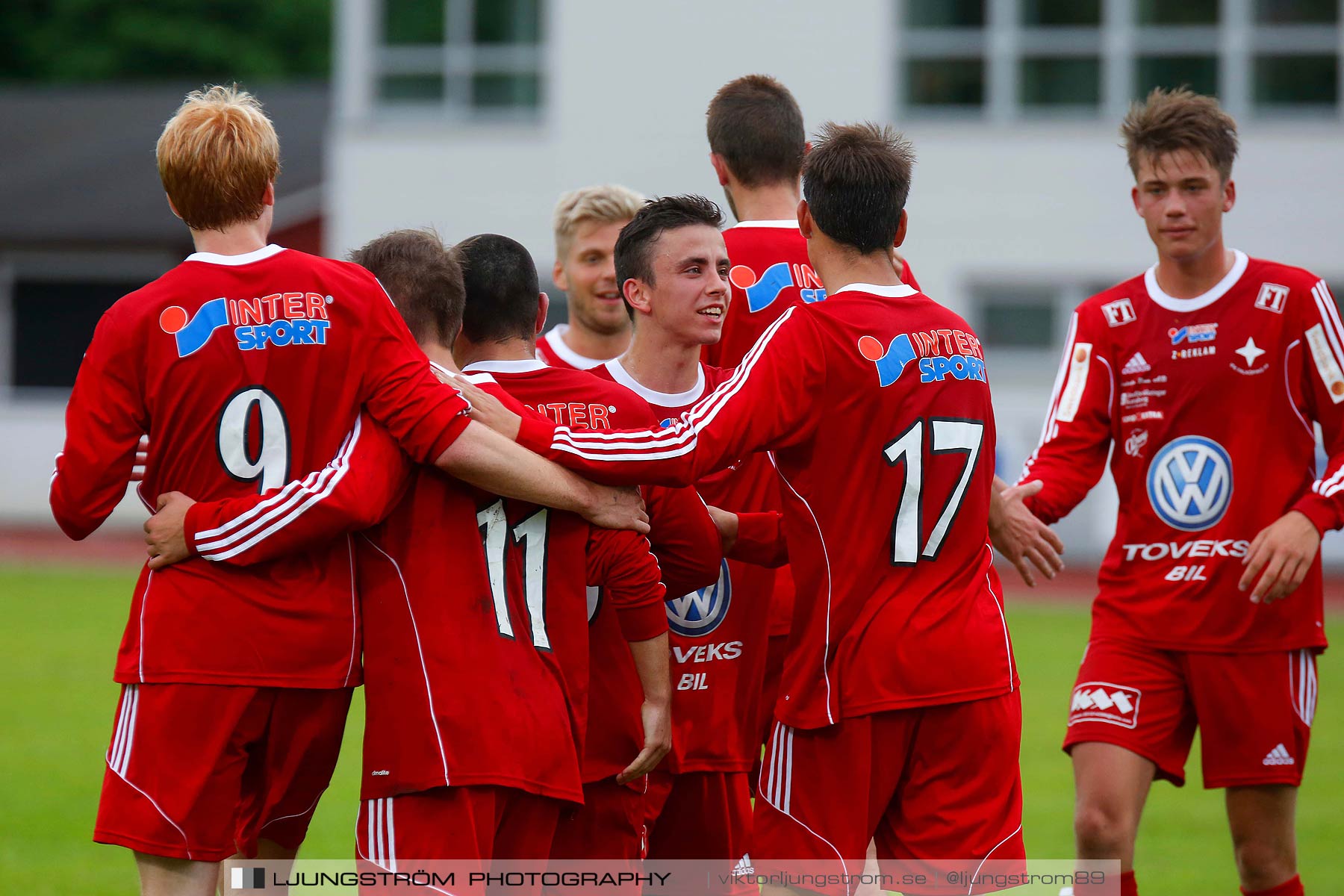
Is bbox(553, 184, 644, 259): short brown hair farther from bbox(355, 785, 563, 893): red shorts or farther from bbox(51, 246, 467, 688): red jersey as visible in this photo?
bbox(355, 785, 563, 893): red shorts

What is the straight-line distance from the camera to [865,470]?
12.6 feet

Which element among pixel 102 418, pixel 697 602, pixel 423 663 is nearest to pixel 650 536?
pixel 697 602

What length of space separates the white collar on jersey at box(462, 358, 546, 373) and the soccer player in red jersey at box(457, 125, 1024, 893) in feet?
0.78

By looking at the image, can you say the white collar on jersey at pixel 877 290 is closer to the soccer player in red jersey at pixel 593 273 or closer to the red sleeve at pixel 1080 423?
the red sleeve at pixel 1080 423

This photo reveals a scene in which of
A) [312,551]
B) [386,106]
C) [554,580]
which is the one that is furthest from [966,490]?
[386,106]

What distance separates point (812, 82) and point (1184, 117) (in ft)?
49.6

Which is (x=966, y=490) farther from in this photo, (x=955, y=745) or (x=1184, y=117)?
(x=1184, y=117)

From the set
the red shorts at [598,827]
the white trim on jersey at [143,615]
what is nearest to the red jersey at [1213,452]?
the red shorts at [598,827]

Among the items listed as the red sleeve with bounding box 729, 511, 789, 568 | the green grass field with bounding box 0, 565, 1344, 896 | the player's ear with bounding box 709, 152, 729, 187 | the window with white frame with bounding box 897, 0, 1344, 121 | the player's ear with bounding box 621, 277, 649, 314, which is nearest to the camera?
the red sleeve with bounding box 729, 511, 789, 568

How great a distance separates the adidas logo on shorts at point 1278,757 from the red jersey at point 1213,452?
336mm

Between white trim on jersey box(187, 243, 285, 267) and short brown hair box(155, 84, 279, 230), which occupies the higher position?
short brown hair box(155, 84, 279, 230)

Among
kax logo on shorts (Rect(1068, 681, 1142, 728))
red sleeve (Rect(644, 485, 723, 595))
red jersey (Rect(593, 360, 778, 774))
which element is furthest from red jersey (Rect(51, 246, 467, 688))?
kax logo on shorts (Rect(1068, 681, 1142, 728))

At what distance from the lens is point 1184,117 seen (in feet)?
16.7

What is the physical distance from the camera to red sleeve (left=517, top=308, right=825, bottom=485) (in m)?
3.75
